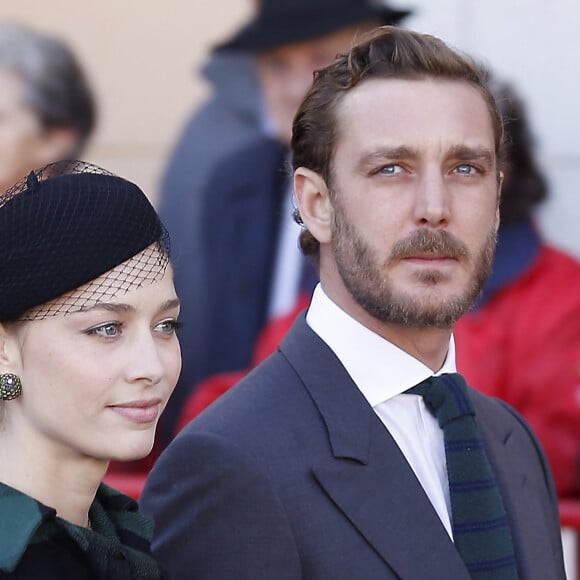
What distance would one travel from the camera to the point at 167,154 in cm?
502

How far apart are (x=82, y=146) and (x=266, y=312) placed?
997 millimetres

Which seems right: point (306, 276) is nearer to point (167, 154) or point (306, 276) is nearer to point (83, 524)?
point (167, 154)

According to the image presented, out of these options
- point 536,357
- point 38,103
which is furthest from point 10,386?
point 38,103

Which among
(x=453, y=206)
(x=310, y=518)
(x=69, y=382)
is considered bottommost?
(x=310, y=518)

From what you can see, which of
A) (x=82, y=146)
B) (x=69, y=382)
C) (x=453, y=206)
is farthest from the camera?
(x=82, y=146)

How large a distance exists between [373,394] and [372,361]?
6cm

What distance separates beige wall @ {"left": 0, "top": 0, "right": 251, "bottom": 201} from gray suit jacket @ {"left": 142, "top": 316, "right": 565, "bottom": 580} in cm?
278

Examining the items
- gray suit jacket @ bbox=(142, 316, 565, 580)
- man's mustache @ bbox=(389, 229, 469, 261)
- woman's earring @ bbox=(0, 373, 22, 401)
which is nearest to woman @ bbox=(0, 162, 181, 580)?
woman's earring @ bbox=(0, 373, 22, 401)

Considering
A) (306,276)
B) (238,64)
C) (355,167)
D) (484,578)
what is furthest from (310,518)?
(238,64)

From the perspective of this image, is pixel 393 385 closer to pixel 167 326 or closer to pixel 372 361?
pixel 372 361

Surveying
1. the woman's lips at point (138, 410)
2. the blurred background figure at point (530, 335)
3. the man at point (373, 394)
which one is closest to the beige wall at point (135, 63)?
the blurred background figure at point (530, 335)

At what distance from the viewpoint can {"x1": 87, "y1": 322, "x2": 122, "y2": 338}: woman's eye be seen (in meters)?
1.94

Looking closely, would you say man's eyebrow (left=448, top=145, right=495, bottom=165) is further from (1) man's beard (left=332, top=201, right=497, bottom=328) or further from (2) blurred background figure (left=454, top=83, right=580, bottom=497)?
(2) blurred background figure (left=454, top=83, right=580, bottom=497)

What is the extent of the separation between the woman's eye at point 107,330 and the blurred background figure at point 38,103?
114 inches
